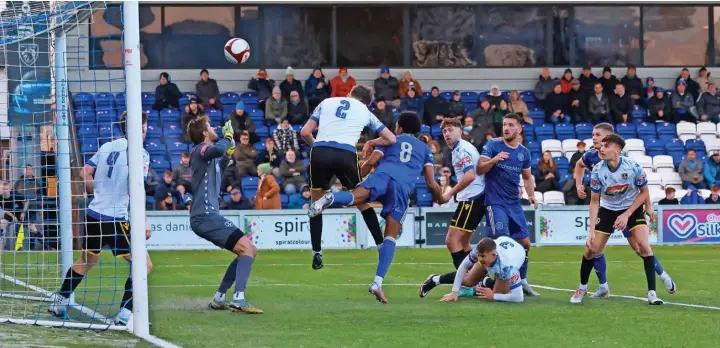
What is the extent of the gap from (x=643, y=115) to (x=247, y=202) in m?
12.2

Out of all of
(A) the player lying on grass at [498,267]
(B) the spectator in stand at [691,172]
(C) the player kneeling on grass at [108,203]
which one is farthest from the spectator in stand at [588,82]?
(C) the player kneeling on grass at [108,203]

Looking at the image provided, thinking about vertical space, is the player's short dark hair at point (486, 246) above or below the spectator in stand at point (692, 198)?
above

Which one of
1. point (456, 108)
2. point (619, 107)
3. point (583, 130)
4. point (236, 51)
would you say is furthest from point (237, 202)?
point (619, 107)

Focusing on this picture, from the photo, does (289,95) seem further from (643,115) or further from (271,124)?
(643,115)

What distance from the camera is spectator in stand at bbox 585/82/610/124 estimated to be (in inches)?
1268

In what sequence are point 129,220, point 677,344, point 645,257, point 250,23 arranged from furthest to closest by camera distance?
point 250,23 → point 645,257 → point 129,220 → point 677,344

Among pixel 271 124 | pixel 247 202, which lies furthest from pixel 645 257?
pixel 271 124

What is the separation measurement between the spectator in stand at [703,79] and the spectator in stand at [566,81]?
12.7 ft

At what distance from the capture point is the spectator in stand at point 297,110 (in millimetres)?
30453

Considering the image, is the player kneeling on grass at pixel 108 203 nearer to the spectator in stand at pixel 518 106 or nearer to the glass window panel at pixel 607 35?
the spectator in stand at pixel 518 106

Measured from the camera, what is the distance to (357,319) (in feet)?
38.5

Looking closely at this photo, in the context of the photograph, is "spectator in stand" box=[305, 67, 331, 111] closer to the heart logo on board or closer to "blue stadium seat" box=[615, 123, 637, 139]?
"blue stadium seat" box=[615, 123, 637, 139]

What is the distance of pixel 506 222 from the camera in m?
14.4

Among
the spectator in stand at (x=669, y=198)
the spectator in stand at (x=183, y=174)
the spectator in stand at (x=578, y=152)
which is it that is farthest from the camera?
the spectator in stand at (x=578, y=152)
